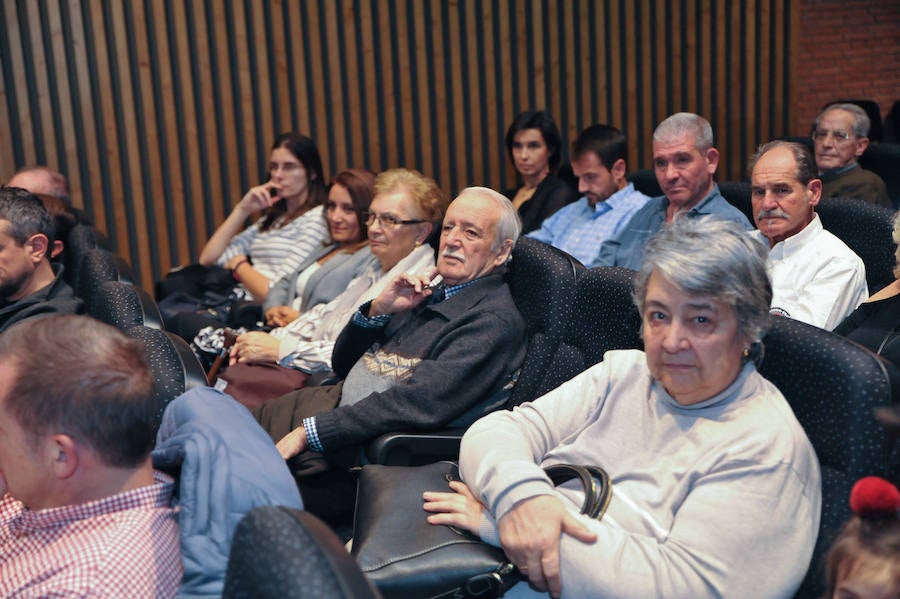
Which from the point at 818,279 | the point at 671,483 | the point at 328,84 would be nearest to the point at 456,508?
the point at 671,483

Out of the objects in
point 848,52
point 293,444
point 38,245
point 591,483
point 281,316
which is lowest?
point 281,316

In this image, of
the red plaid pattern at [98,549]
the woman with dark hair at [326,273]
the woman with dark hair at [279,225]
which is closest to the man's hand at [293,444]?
the red plaid pattern at [98,549]

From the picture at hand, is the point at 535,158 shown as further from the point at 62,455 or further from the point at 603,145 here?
the point at 62,455

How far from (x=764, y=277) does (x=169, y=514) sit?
42.3 inches

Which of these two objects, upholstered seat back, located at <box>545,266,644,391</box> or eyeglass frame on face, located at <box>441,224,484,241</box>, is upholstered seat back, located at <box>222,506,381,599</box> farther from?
eyeglass frame on face, located at <box>441,224,484,241</box>

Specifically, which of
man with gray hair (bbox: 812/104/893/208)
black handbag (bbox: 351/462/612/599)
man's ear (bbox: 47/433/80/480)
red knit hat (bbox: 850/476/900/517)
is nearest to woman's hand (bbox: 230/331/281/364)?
black handbag (bbox: 351/462/612/599)

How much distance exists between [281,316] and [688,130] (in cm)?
183

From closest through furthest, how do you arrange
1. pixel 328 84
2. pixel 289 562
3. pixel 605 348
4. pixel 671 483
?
pixel 289 562
pixel 671 483
pixel 605 348
pixel 328 84

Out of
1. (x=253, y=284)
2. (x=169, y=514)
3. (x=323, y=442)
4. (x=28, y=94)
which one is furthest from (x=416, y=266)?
(x=28, y=94)

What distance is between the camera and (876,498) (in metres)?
1.18

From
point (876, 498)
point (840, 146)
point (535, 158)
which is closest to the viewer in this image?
point (876, 498)

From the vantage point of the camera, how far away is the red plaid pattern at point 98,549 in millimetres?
1151

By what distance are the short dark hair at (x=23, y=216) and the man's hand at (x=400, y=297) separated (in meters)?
1.10

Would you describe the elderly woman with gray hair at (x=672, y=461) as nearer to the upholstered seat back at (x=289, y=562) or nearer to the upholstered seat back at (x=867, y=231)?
the upholstered seat back at (x=289, y=562)
